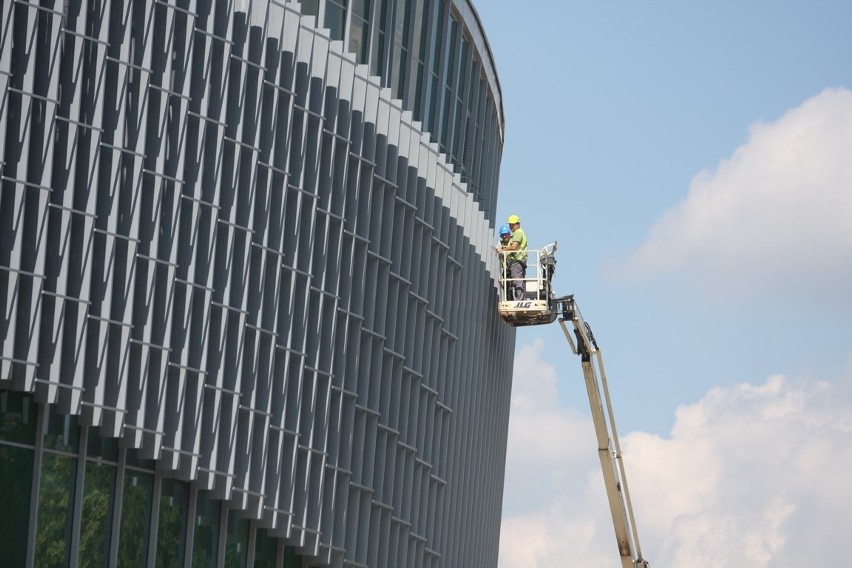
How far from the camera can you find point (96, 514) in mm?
30562

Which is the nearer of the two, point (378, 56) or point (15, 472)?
point (15, 472)

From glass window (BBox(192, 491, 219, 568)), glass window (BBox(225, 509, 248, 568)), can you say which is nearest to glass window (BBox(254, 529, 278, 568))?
glass window (BBox(225, 509, 248, 568))

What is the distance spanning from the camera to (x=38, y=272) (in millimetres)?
28359

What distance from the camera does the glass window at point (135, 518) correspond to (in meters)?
31.2

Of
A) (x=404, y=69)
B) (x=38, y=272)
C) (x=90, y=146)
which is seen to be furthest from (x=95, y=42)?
(x=404, y=69)

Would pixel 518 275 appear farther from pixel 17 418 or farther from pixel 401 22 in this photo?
pixel 17 418

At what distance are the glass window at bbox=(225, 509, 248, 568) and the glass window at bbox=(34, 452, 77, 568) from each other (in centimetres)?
500

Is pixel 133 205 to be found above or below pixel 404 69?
below

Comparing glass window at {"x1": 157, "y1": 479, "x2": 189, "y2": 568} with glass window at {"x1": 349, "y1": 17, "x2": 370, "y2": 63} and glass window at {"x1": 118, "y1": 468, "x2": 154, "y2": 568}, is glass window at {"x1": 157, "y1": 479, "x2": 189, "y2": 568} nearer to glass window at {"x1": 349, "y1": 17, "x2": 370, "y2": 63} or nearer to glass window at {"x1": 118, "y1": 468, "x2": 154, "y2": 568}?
glass window at {"x1": 118, "y1": 468, "x2": 154, "y2": 568}

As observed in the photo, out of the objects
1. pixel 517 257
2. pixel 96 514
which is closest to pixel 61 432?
pixel 96 514

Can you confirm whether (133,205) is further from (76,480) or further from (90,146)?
(76,480)

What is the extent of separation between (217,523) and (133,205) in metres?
7.70

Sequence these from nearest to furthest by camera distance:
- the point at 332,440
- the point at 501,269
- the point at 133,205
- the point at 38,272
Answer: the point at 38,272, the point at 133,205, the point at 332,440, the point at 501,269

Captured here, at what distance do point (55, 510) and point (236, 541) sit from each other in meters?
5.76
